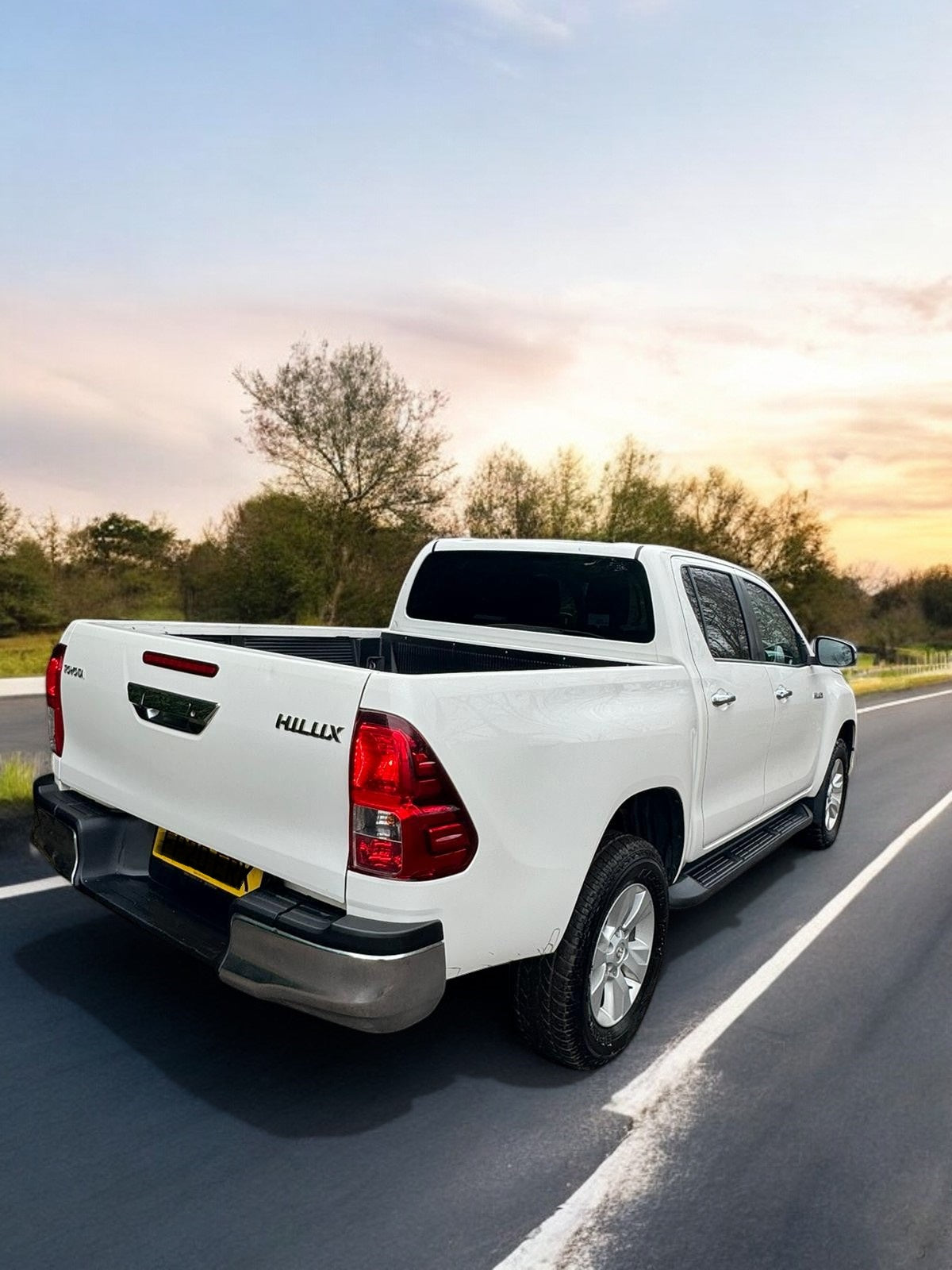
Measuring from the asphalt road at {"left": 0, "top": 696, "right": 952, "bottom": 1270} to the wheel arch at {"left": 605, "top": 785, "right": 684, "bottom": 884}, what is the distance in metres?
0.63

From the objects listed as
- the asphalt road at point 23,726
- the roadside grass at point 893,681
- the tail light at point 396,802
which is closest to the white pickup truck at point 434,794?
the tail light at point 396,802

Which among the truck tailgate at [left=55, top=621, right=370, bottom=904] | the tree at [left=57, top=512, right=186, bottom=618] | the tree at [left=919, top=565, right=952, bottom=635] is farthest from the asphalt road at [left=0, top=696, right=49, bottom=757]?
the tree at [left=919, top=565, right=952, bottom=635]

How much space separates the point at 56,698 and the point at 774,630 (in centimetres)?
401

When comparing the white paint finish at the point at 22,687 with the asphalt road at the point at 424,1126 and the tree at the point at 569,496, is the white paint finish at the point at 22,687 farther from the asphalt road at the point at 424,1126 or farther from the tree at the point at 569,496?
the tree at the point at 569,496

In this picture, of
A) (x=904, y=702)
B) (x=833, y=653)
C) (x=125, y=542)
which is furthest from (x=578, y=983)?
(x=125, y=542)

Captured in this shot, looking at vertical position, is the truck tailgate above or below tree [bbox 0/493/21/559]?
below

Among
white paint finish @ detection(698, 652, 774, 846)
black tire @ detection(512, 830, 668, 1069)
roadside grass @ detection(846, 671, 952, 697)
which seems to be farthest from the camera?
roadside grass @ detection(846, 671, 952, 697)

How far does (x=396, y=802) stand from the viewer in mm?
2682

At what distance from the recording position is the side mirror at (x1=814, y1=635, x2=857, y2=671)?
6.23 m

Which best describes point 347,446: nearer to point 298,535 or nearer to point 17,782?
point 298,535

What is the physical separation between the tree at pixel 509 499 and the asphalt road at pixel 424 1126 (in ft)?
129

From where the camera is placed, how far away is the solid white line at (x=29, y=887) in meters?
4.77

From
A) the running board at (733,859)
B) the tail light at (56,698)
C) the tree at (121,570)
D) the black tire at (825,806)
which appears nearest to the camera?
the tail light at (56,698)

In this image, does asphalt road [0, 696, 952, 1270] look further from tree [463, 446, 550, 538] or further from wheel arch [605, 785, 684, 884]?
tree [463, 446, 550, 538]
